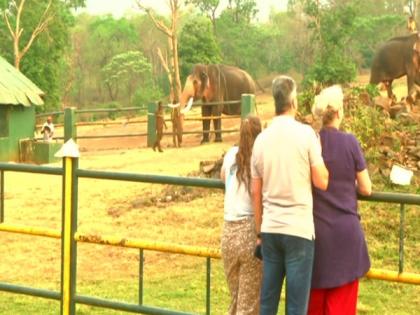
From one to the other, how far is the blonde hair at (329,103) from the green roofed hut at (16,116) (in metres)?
16.7

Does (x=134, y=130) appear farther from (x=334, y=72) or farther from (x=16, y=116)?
(x=16, y=116)

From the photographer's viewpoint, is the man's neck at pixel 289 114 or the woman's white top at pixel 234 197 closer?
the man's neck at pixel 289 114

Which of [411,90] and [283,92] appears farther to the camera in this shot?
[411,90]

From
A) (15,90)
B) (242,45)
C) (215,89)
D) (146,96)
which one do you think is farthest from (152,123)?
(242,45)

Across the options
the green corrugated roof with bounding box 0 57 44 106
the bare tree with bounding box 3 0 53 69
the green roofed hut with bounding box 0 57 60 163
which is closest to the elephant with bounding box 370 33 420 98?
the green roofed hut with bounding box 0 57 60 163

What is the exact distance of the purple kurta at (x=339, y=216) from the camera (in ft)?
13.2

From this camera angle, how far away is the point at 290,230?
3.99 metres

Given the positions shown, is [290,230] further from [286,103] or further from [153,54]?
[153,54]

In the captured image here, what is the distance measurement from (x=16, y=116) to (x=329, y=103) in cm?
1812

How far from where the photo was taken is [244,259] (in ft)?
14.5

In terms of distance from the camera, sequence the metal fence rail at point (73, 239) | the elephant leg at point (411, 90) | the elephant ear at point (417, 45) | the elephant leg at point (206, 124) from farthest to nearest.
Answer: the elephant leg at point (206, 124), the elephant ear at point (417, 45), the elephant leg at point (411, 90), the metal fence rail at point (73, 239)

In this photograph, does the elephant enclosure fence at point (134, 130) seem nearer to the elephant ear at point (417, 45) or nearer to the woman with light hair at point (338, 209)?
the elephant ear at point (417, 45)

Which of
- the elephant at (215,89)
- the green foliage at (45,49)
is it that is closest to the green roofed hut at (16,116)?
the elephant at (215,89)

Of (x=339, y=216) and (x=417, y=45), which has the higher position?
(x=417, y=45)
